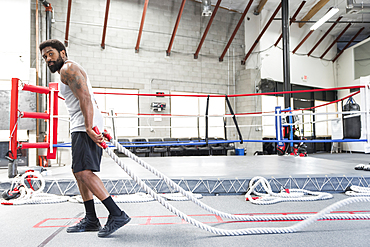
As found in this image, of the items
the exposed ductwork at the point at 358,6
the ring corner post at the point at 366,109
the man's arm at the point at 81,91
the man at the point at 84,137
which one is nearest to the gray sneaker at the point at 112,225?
the man at the point at 84,137

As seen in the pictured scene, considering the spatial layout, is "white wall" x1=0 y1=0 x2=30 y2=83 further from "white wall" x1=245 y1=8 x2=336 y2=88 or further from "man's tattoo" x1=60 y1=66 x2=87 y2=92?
"white wall" x1=245 y1=8 x2=336 y2=88

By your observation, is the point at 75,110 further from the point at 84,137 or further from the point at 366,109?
the point at 366,109

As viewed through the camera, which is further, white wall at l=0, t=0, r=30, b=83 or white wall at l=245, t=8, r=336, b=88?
white wall at l=245, t=8, r=336, b=88

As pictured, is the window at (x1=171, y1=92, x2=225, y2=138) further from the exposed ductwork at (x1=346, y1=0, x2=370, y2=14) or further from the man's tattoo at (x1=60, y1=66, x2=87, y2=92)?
the man's tattoo at (x1=60, y1=66, x2=87, y2=92)

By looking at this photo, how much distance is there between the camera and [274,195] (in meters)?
2.05

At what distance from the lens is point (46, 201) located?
6.50 ft

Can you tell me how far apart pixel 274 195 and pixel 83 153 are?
5.01ft

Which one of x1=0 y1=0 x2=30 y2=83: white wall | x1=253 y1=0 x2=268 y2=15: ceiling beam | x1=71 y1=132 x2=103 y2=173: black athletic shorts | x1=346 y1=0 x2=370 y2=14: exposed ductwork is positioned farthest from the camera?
x1=253 y1=0 x2=268 y2=15: ceiling beam

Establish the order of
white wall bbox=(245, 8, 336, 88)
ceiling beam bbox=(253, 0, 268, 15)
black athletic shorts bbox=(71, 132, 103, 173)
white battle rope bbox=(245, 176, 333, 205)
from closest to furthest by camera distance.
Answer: black athletic shorts bbox=(71, 132, 103, 173) → white battle rope bbox=(245, 176, 333, 205) → ceiling beam bbox=(253, 0, 268, 15) → white wall bbox=(245, 8, 336, 88)

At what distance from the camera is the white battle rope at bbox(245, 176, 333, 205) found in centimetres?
195

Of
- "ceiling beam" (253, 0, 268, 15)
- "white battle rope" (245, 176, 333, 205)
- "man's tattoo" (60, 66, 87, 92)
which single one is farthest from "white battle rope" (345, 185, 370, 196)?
"ceiling beam" (253, 0, 268, 15)

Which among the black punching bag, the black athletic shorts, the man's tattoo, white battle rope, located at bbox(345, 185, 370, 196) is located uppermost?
the man's tattoo

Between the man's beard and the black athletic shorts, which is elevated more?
the man's beard

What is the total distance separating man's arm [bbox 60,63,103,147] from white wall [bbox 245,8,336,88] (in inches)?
311
